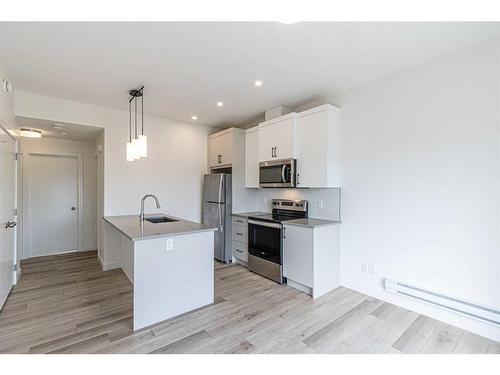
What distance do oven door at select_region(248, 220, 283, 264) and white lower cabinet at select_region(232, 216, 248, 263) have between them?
16 cm

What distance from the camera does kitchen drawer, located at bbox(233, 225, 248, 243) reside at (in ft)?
13.4

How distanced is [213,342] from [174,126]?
364 cm

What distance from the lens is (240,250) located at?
4.20 metres

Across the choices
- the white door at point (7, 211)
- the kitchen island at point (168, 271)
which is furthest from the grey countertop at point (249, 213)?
the white door at point (7, 211)

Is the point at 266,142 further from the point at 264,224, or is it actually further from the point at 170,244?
the point at 170,244

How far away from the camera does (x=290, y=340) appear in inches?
84.3

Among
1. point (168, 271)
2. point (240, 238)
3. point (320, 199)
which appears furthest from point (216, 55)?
point (240, 238)

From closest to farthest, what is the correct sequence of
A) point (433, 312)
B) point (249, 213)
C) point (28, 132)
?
point (433, 312), point (28, 132), point (249, 213)

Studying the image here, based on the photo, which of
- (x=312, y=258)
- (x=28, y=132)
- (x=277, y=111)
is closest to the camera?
(x=312, y=258)

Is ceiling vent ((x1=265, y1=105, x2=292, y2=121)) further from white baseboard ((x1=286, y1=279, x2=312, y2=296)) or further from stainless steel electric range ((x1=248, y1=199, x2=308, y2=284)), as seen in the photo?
white baseboard ((x1=286, y1=279, x2=312, y2=296))

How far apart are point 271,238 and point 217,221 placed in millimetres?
1231

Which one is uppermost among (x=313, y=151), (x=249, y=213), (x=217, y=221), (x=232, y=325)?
(x=313, y=151)

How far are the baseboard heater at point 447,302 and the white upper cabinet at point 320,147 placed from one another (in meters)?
1.35

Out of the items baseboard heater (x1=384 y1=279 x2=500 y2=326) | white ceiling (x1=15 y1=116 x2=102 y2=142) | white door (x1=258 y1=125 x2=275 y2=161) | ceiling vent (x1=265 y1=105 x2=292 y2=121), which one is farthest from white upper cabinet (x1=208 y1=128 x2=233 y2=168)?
baseboard heater (x1=384 y1=279 x2=500 y2=326)
